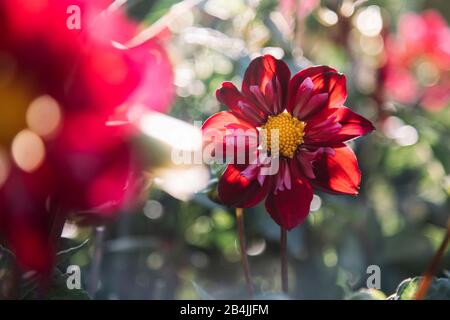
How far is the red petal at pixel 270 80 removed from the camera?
0.84 feet

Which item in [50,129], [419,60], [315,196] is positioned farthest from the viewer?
[419,60]

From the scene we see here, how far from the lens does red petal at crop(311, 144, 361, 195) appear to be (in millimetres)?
256

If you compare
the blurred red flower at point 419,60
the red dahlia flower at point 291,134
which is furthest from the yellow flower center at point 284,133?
the blurred red flower at point 419,60

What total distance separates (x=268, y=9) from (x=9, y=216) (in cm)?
25

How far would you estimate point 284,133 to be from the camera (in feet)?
0.83

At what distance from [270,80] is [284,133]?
2 centimetres

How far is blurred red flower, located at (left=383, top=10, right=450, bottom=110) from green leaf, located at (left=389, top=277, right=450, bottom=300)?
352 millimetres

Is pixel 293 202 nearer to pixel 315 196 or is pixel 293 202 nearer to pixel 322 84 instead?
pixel 322 84

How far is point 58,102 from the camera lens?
22 centimetres

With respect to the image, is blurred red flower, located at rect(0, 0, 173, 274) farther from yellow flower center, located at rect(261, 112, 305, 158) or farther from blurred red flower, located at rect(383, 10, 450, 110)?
blurred red flower, located at rect(383, 10, 450, 110)

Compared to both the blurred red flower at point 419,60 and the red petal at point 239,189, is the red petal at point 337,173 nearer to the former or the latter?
the red petal at point 239,189

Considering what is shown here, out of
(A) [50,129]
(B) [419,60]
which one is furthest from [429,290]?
(B) [419,60]

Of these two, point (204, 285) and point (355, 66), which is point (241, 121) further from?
point (355, 66)

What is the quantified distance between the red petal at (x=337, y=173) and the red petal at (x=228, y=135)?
0.03 m
